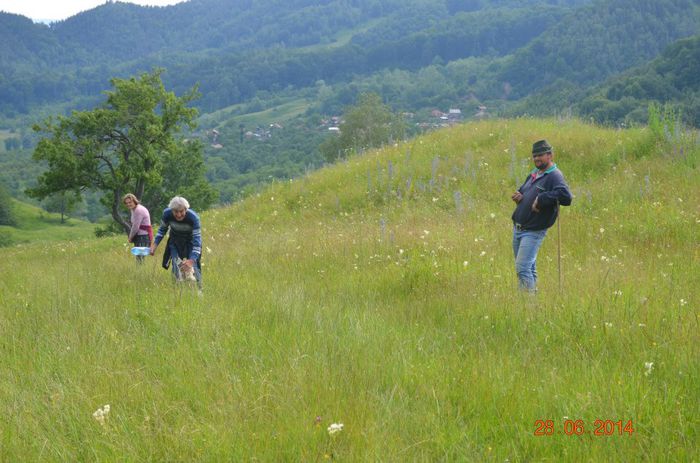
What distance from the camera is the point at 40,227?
108438 mm

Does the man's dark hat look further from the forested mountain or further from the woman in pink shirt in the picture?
the forested mountain

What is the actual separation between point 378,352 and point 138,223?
315 inches

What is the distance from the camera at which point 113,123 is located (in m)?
35.1

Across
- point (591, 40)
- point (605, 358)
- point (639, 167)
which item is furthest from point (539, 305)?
point (591, 40)

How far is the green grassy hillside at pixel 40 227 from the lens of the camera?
92.0 meters

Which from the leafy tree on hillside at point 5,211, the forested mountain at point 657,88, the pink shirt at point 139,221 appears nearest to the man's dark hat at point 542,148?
the pink shirt at point 139,221

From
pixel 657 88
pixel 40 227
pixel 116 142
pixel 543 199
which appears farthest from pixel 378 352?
pixel 40 227

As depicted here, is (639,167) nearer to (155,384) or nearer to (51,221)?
(155,384)

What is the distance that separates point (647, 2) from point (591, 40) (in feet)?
75.5

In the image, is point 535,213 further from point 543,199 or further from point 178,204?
point 178,204

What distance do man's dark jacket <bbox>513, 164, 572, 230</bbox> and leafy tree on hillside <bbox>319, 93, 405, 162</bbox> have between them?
2179 inches

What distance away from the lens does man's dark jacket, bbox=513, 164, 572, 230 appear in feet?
21.3

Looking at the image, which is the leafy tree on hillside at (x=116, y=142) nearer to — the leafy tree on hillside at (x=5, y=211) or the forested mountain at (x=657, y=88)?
the forested mountain at (x=657, y=88)

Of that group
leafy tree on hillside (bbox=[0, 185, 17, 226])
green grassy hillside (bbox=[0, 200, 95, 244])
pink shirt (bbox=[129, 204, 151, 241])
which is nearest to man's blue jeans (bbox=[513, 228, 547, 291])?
pink shirt (bbox=[129, 204, 151, 241])
